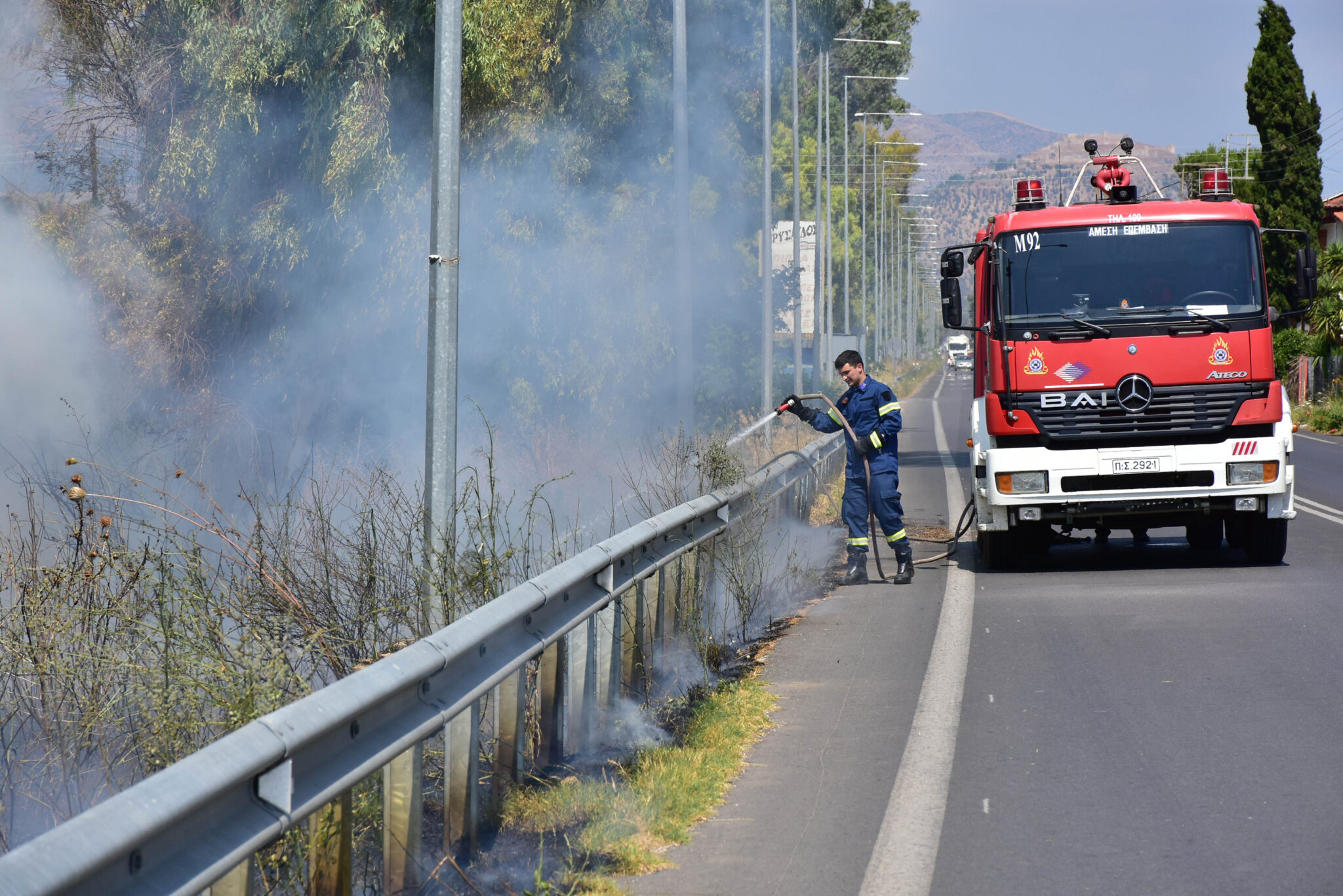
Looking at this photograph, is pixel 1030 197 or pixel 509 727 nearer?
pixel 509 727

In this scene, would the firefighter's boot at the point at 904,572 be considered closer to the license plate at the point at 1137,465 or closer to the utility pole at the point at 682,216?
the license plate at the point at 1137,465

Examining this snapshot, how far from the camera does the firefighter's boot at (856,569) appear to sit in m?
11.2

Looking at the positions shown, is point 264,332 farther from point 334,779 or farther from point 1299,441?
point 1299,441

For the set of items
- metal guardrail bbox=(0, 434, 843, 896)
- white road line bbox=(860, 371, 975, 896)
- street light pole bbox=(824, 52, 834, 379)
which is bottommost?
white road line bbox=(860, 371, 975, 896)

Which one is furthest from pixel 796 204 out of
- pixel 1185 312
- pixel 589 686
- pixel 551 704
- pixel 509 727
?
pixel 509 727

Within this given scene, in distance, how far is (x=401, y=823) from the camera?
13.0 ft

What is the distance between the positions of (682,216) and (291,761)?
586 inches

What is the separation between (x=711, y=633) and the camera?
8.12m

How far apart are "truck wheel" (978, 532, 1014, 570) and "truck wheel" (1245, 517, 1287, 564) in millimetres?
1781

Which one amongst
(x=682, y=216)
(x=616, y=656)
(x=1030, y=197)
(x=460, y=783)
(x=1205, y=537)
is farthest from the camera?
(x=682, y=216)

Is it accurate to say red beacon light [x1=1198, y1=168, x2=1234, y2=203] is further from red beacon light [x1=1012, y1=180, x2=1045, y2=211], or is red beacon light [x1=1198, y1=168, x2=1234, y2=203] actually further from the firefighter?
the firefighter

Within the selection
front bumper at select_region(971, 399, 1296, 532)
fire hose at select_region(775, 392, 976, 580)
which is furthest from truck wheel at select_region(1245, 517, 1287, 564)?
fire hose at select_region(775, 392, 976, 580)

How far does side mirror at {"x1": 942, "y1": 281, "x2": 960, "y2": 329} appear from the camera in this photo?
11.4m

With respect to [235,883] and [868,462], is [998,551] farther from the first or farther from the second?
[235,883]
